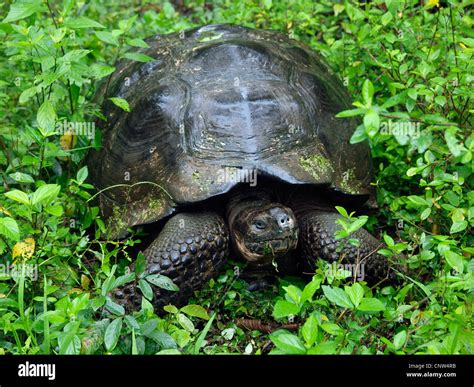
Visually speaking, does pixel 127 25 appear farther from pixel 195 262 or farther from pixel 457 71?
pixel 457 71

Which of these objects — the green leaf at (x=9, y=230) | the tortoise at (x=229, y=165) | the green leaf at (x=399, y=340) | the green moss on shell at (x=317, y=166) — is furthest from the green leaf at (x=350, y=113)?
the green leaf at (x=9, y=230)

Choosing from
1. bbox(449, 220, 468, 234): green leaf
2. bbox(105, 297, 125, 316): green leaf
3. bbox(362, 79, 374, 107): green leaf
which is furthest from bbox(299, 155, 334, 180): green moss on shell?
bbox(105, 297, 125, 316): green leaf

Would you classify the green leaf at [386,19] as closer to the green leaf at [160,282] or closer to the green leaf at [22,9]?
the green leaf at [22,9]

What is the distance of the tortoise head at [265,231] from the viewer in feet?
14.1

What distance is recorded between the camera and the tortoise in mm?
4367

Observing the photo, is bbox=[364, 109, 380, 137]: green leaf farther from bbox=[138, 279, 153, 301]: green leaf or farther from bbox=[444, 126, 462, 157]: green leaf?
bbox=[138, 279, 153, 301]: green leaf

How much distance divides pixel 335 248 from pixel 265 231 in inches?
19.1

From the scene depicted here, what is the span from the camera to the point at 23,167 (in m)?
5.03

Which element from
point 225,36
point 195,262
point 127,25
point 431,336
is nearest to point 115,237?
point 195,262

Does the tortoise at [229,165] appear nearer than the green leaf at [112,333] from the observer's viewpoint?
No

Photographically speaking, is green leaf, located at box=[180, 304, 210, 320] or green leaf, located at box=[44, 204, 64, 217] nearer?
green leaf, located at box=[44, 204, 64, 217]

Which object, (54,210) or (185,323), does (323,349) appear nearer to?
(185,323)

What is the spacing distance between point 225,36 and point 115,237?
5.79 feet

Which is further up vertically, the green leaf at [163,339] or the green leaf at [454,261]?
the green leaf at [454,261]
